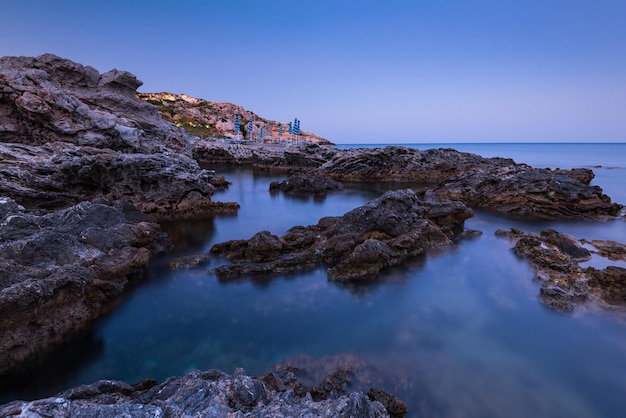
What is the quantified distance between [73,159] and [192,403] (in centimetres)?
2136

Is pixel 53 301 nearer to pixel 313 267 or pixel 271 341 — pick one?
pixel 271 341

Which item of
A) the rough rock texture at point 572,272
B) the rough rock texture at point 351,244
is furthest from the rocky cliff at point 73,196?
the rough rock texture at point 572,272

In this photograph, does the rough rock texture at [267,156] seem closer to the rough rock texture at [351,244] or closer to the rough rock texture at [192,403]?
the rough rock texture at [351,244]

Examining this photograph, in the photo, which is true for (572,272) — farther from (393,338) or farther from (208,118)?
(208,118)

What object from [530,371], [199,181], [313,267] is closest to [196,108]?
[199,181]

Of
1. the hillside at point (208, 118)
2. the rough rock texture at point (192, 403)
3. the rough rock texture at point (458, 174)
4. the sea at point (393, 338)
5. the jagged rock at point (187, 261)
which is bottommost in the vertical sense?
the sea at point (393, 338)

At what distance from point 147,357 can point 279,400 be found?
565 centimetres

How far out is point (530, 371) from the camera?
29.6 feet

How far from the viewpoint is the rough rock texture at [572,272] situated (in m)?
12.4

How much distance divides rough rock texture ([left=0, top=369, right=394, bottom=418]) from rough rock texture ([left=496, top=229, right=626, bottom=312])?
1093cm

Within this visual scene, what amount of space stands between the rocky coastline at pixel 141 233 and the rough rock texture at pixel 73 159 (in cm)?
8

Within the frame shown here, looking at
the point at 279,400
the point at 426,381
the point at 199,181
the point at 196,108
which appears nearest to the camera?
the point at 279,400

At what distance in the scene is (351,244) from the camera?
16.4 metres

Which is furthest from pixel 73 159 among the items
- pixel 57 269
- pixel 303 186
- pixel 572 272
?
pixel 572 272
